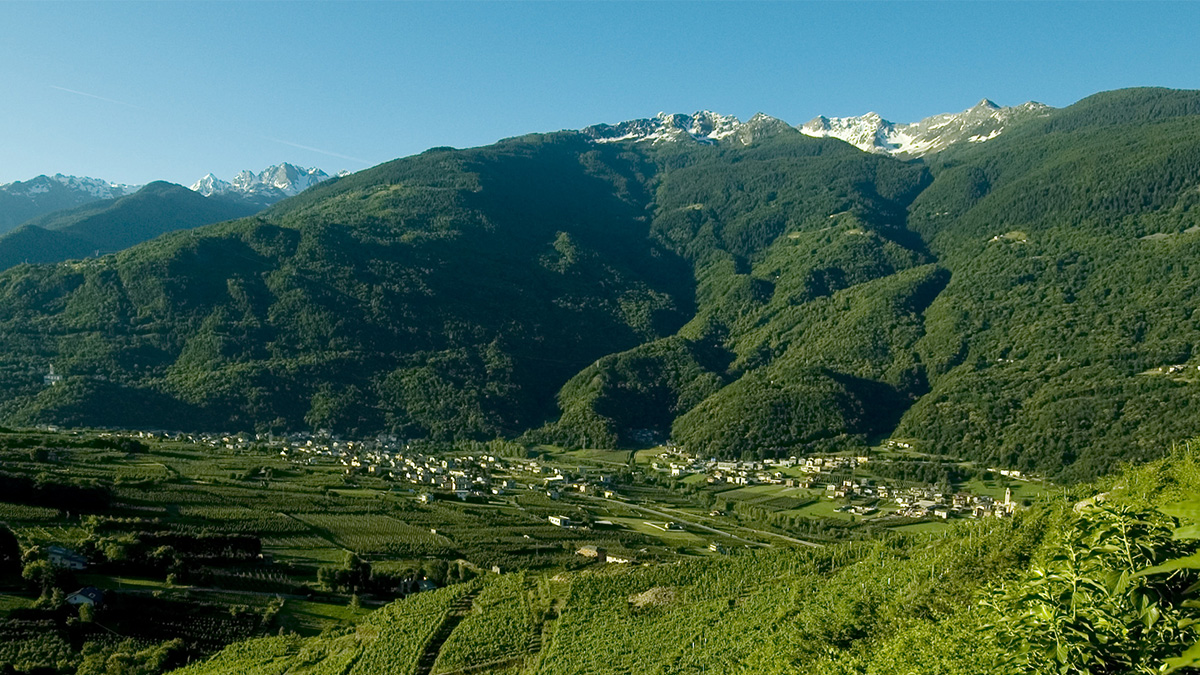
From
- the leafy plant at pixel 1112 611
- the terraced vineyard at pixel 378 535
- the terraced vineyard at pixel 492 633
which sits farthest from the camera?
the terraced vineyard at pixel 378 535

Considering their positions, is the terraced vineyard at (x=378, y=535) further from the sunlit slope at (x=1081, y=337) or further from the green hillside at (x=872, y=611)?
the sunlit slope at (x=1081, y=337)

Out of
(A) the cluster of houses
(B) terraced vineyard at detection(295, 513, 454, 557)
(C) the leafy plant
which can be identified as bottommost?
(A) the cluster of houses

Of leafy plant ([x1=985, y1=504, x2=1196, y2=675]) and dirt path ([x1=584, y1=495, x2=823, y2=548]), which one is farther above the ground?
leafy plant ([x1=985, y1=504, x2=1196, y2=675])

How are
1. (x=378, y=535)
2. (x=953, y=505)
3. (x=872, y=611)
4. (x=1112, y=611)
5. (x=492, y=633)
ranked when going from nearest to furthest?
(x=1112, y=611) < (x=872, y=611) < (x=492, y=633) < (x=378, y=535) < (x=953, y=505)

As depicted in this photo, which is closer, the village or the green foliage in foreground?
the green foliage in foreground

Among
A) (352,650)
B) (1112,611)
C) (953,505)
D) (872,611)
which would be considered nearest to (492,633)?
(352,650)

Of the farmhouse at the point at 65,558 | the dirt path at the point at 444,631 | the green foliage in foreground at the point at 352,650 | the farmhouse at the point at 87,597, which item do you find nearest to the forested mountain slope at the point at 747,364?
the dirt path at the point at 444,631

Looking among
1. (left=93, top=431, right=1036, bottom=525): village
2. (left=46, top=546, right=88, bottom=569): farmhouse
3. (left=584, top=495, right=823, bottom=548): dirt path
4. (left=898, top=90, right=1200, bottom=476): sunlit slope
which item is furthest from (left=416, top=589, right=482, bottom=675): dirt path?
(left=898, top=90, right=1200, bottom=476): sunlit slope

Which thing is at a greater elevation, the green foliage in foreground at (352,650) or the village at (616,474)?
the green foliage in foreground at (352,650)

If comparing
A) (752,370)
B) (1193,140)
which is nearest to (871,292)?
(752,370)

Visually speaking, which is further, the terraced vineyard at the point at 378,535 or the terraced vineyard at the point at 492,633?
the terraced vineyard at the point at 378,535

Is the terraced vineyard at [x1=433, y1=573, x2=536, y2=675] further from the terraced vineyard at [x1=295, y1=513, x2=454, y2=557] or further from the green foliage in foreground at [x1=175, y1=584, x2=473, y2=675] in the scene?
the terraced vineyard at [x1=295, y1=513, x2=454, y2=557]

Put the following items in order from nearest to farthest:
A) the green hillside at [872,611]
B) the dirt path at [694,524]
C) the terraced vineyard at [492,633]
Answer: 1. the green hillside at [872,611]
2. the terraced vineyard at [492,633]
3. the dirt path at [694,524]

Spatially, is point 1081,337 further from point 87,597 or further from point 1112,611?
point 1112,611
